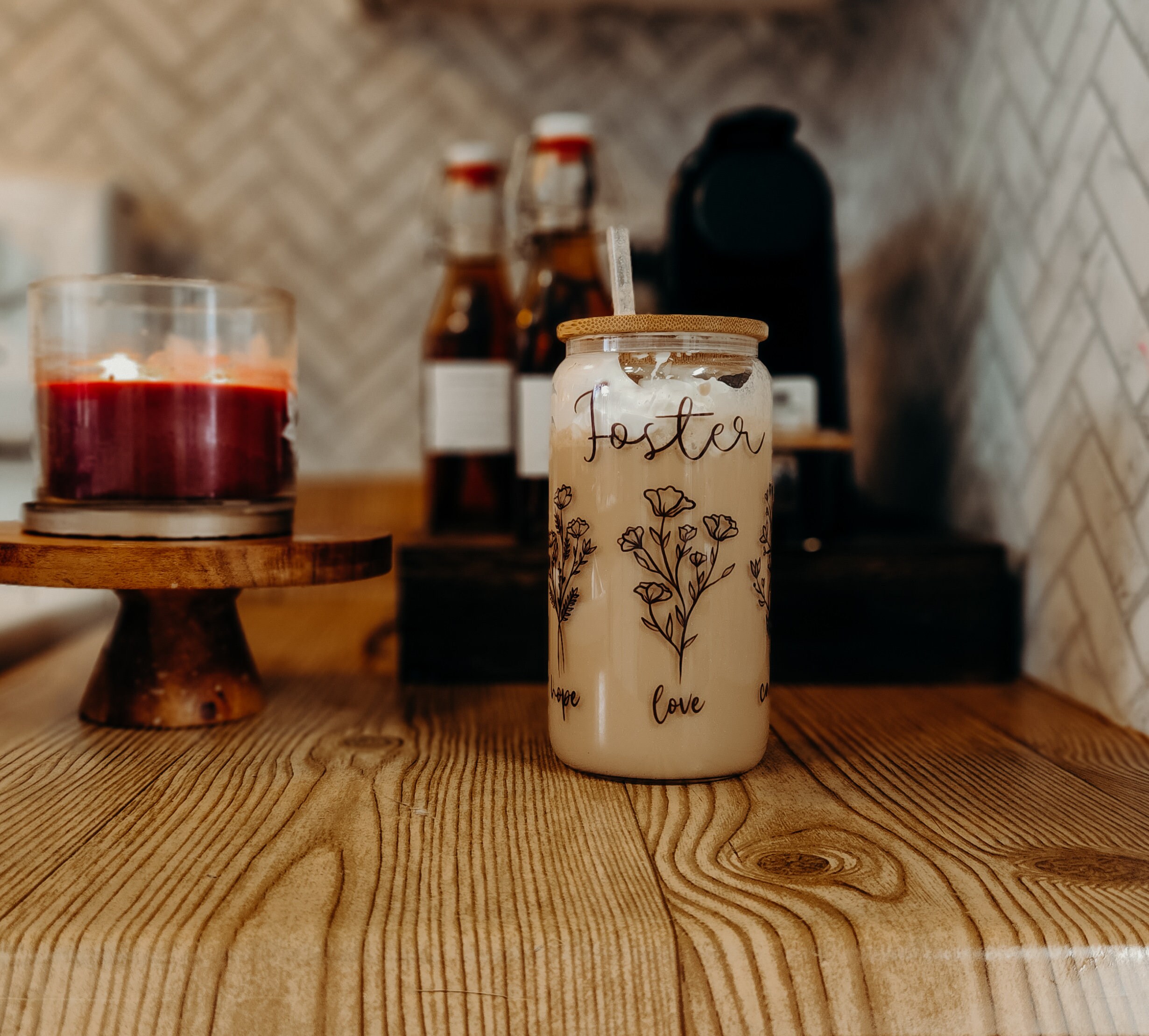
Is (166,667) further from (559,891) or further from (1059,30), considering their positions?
(1059,30)

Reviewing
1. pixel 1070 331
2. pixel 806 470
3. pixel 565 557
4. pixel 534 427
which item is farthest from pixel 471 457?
pixel 1070 331

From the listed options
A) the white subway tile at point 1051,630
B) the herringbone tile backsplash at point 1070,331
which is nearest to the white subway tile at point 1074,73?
the herringbone tile backsplash at point 1070,331

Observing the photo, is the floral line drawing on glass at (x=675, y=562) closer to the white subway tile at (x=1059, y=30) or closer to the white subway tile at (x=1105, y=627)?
the white subway tile at (x=1105, y=627)

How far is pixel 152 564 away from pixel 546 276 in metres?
0.43

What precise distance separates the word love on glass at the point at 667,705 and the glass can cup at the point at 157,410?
0.33 metres

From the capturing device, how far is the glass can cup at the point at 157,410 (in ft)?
2.18

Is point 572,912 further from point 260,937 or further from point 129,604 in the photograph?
point 129,604

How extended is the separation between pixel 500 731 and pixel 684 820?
21cm

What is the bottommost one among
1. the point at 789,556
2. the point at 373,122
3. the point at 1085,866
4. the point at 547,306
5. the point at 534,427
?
the point at 1085,866

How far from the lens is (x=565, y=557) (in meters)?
0.57

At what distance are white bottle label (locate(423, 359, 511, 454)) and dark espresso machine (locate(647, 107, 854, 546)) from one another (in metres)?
0.22

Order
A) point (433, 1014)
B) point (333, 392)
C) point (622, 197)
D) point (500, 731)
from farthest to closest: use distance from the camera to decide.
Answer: point (333, 392) < point (622, 197) < point (500, 731) < point (433, 1014)

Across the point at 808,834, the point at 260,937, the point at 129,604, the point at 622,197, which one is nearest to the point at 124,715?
the point at 129,604

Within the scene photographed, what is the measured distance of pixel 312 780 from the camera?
57 cm
